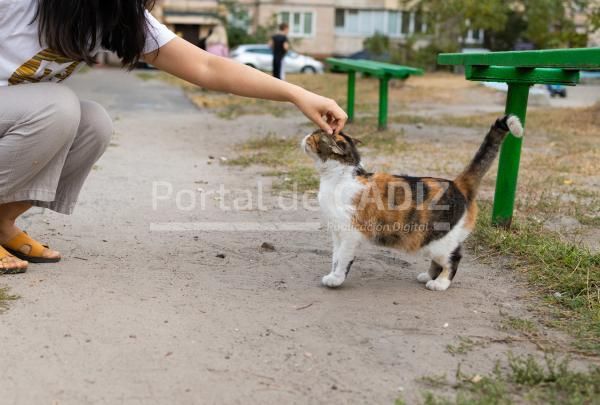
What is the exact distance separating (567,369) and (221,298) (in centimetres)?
147

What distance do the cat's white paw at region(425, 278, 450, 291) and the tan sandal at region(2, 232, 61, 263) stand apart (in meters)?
1.89

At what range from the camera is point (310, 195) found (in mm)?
5270

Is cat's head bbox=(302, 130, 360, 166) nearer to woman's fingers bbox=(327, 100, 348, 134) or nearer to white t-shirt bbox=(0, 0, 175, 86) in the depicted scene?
woman's fingers bbox=(327, 100, 348, 134)

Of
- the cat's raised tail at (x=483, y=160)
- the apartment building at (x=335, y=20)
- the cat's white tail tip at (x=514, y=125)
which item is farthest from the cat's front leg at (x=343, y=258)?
the apartment building at (x=335, y=20)

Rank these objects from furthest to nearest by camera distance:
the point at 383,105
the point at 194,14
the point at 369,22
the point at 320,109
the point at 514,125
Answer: the point at 369,22 → the point at 194,14 → the point at 383,105 → the point at 514,125 → the point at 320,109

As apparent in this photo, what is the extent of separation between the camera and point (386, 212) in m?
3.24

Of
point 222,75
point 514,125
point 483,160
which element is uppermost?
point 222,75

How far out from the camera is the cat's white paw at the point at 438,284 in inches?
128

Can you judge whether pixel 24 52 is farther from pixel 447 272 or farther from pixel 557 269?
pixel 557 269

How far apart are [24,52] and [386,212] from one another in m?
1.77

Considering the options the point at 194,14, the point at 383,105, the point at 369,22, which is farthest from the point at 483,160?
the point at 369,22

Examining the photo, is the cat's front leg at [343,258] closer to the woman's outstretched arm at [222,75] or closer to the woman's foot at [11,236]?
the woman's outstretched arm at [222,75]

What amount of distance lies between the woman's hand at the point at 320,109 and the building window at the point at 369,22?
37.3 m

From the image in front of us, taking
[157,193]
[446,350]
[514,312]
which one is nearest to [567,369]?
[446,350]
